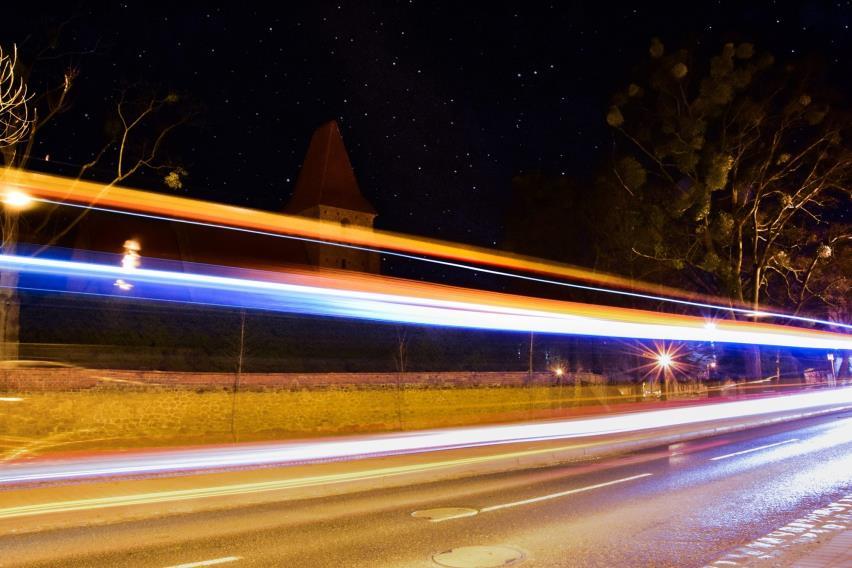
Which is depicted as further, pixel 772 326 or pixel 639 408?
pixel 772 326

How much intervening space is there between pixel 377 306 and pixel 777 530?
54.1ft

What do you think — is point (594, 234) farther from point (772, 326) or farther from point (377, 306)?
point (377, 306)

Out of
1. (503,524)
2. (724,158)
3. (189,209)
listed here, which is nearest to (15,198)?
(189,209)

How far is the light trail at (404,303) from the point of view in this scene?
68.2 feet

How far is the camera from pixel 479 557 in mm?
7547

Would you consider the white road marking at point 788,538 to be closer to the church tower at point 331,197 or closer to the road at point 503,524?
the road at point 503,524

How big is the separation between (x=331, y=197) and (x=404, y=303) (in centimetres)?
4616

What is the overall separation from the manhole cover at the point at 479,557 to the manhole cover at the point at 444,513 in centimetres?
173

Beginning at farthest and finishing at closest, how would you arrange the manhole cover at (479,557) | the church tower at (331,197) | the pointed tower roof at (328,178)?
the pointed tower roof at (328,178) < the church tower at (331,197) < the manhole cover at (479,557)

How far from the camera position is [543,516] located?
9.74m

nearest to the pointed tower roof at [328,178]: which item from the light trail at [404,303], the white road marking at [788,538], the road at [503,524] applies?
the light trail at [404,303]

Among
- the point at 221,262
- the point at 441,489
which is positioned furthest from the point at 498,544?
the point at 221,262

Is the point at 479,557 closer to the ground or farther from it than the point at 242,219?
closer to the ground

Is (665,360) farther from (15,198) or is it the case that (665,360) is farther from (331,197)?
(331,197)
